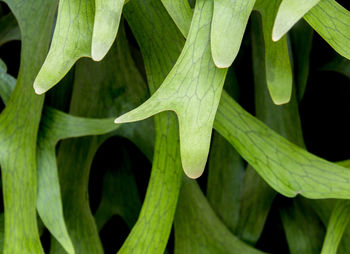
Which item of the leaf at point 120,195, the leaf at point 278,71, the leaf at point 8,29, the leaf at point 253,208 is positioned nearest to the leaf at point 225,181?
the leaf at point 253,208

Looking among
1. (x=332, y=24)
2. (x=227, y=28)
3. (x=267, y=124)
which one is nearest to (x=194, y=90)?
(x=227, y=28)

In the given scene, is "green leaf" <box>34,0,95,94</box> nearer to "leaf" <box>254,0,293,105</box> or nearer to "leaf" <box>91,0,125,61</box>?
"leaf" <box>91,0,125,61</box>

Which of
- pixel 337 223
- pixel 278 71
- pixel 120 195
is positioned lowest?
pixel 120 195

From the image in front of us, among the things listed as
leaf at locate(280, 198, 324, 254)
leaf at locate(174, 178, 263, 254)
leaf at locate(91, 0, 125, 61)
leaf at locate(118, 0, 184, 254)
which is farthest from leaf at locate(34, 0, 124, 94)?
leaf at locate(280, 198, 324, 254)

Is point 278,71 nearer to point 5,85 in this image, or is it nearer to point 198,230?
point 198,230

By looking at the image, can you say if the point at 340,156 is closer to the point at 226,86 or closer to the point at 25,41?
the point at 226,86
